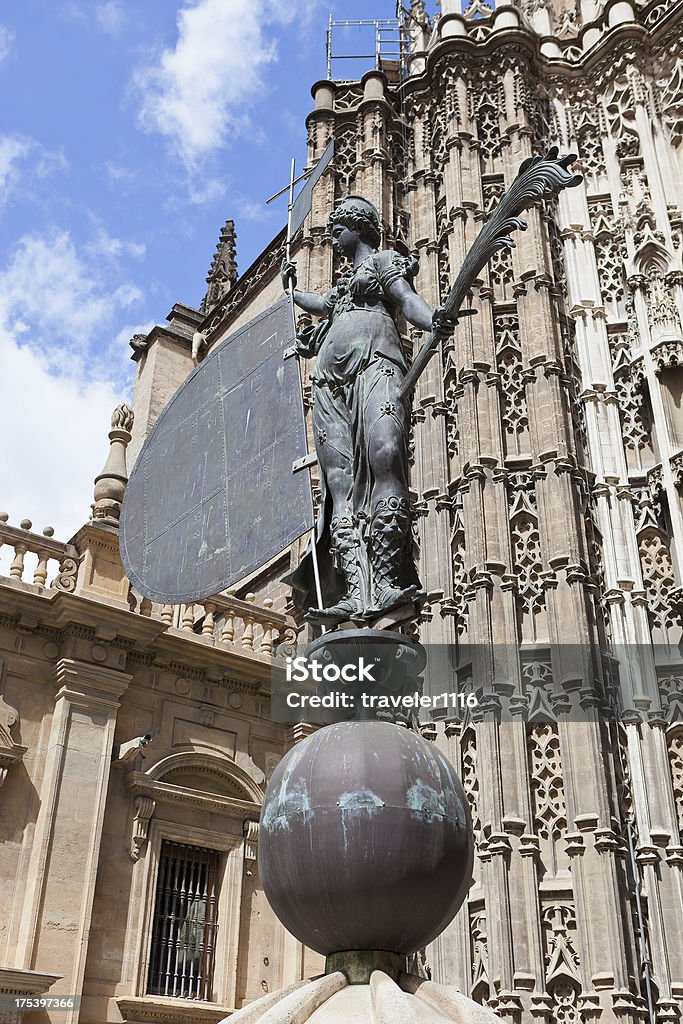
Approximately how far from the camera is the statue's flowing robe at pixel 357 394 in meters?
4.91

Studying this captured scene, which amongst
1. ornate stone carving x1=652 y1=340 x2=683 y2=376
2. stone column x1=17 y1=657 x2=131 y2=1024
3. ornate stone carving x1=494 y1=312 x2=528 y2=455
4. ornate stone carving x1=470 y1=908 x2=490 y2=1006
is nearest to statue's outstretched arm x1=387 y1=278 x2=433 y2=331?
ornate stone carving x1=470 y1=908 x2=490 y2=1006

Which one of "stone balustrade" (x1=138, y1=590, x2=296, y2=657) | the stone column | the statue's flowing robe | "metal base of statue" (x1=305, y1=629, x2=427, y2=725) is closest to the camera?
"metal base of statue" (x1=305, y1=629, x2=427, y2=725)

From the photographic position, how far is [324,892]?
3.75 metres

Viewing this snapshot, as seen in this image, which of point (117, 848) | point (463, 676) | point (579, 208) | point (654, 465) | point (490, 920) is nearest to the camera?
point (490, 920)

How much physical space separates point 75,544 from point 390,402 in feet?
24.8

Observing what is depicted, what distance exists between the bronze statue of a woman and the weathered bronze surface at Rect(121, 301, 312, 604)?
717mm

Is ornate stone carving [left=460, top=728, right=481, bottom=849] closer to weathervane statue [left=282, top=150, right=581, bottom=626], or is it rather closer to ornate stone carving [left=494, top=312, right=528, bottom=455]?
ornate stone carving [left=494, top=312, right=528, bottom=455]

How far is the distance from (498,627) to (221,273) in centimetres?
1289

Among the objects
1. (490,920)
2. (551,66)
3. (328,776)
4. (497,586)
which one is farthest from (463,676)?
(551,66)

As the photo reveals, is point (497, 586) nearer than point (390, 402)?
No

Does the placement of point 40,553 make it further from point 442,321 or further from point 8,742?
point 442,321

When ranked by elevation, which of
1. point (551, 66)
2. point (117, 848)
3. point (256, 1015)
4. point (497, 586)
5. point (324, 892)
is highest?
point (551, 66)

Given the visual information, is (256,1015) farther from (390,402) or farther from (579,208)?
(579,208)

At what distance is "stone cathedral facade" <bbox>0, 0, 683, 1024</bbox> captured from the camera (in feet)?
31.9
